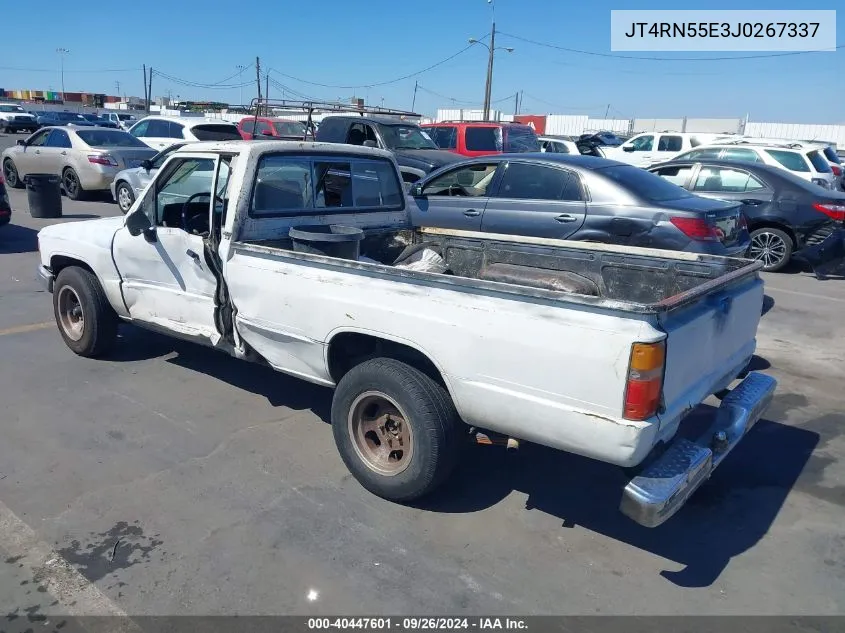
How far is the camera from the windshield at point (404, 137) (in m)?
12.3

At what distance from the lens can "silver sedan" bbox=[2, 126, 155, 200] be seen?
14039 millimetres

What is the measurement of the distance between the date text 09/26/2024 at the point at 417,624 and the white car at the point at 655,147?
17.4 meters

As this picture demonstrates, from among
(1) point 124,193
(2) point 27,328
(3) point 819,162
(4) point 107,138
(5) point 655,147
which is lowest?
(2) point 27,328

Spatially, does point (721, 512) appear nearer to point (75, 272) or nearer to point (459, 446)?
point (459, 446)

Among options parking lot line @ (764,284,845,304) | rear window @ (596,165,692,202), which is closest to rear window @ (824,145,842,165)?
parking lot line @ (764,284,845,304)

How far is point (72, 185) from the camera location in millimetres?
14719

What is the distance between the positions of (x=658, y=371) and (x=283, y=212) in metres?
2.82

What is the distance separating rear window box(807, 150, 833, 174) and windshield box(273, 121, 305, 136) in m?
11.4

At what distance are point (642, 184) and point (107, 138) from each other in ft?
40.1

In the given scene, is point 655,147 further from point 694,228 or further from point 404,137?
point 694,228

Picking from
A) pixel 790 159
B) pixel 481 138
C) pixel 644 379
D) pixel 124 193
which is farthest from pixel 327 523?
pixel 790 159

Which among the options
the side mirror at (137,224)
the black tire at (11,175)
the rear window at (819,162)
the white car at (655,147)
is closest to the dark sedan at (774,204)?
the rear window at (819,162)

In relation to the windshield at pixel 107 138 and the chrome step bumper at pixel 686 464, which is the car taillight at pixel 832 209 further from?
the windshield at pixel 107 138

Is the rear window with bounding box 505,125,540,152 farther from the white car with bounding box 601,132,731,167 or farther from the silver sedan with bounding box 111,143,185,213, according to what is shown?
the silver sedan with bounding box 111,143,185,213
